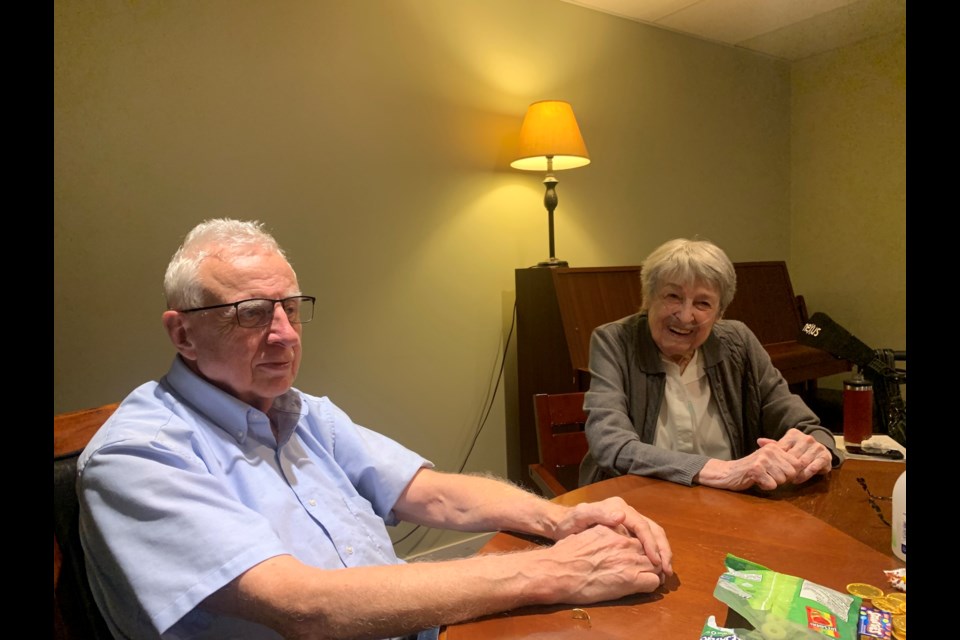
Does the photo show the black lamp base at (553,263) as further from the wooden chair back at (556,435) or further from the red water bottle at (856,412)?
the red water bottle at (856,412)

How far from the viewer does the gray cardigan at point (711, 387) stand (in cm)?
166

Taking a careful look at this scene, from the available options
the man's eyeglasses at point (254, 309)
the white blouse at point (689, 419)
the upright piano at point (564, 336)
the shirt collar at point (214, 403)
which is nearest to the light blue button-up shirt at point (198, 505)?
the shirt collar at point (214, 403)

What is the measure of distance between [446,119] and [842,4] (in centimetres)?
250

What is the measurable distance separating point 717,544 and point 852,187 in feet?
12.9

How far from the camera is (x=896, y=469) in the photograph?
4.62 feet

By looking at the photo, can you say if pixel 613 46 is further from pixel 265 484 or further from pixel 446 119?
pixel 265 484

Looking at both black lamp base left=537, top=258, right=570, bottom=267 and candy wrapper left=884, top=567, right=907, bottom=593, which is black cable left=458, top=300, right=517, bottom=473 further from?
candy wrapper left=884, top=567, right=907, bottom=593

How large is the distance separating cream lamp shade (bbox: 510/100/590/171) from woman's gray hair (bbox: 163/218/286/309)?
1.78 m

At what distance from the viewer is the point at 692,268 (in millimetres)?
1710

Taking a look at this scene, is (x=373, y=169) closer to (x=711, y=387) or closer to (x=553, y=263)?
(x=553, y=263)

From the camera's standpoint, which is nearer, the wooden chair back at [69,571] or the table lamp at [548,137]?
the wooden chair back at [69,571]

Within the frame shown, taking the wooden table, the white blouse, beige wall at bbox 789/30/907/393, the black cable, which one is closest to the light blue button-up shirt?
the wooden table

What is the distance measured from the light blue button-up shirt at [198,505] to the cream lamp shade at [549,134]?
1875 mm
